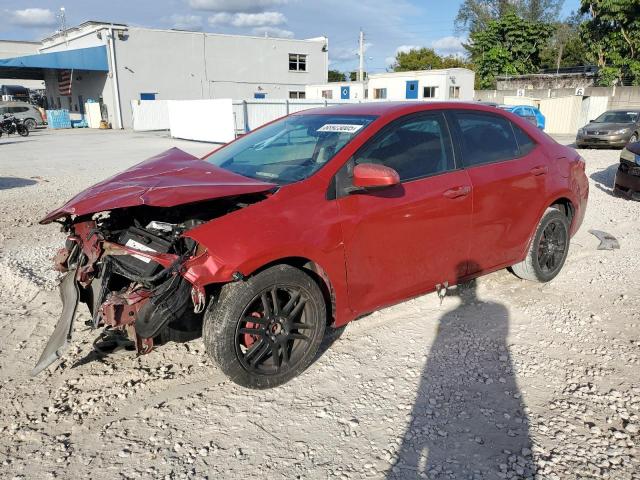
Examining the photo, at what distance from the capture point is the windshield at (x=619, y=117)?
18.6 metres

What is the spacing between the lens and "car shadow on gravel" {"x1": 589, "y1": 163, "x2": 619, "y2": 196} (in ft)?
34.5

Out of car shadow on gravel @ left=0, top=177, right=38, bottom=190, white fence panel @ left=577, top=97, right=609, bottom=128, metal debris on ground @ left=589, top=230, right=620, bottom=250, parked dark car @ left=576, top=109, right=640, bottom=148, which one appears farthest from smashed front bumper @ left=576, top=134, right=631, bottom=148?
car shadow on gravel @ left=0, top=177, right=38, bottom=190

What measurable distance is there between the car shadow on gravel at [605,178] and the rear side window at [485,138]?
652 centimetres

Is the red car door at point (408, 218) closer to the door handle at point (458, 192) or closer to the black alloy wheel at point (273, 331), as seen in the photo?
the door handle at point (458, 192)

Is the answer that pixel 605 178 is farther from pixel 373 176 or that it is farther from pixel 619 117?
pixel 373 176

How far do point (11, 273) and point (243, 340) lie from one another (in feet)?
11.1

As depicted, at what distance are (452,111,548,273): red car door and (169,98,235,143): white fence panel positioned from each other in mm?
19435

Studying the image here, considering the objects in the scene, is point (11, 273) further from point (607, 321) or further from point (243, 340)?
point (607, 321)

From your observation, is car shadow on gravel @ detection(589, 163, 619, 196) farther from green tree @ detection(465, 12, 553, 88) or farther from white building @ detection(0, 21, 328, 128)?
green tree @ detection(465, 12, 553, 88)

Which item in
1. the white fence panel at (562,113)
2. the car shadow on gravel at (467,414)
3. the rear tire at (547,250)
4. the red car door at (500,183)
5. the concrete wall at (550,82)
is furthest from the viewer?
the concrete wall at (550,82)

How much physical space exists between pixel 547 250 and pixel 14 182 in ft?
37.4

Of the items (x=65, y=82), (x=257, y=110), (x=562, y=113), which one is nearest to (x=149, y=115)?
(x=65, y=82)

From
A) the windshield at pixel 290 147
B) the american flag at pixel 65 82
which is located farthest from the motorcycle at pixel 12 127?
the windshield at pixel 290 147

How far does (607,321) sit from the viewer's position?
14.1 feet
